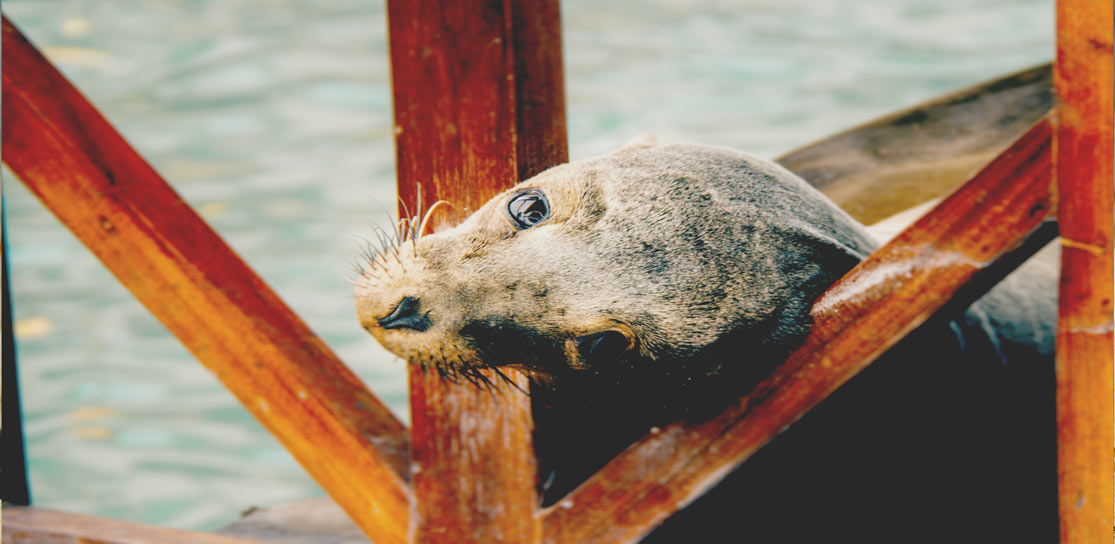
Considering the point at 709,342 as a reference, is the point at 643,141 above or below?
above

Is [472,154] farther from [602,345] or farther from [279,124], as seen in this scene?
[279,124]

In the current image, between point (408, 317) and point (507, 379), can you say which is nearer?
point (408, 317)

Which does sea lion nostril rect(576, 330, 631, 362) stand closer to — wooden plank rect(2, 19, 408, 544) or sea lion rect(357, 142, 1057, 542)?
sea lion rect(357, 142, 1057, 542)

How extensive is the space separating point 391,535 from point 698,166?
2.64ft

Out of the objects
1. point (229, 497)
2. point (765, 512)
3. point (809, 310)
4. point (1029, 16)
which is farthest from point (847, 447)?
point (1029, 16)

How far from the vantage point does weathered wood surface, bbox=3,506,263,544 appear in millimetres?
2182

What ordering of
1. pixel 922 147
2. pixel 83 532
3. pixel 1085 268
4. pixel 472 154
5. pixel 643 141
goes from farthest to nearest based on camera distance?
pixel 922 147
pixel 83 532
pixel 643 141
pixel 472 154
pixel 1085 268

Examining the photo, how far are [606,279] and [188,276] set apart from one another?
2.70 ft

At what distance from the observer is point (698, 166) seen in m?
1.79

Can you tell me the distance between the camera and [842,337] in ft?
5.58

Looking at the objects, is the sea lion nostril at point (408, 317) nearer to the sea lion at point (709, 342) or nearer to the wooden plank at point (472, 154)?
the sea lion at point (709, 342)

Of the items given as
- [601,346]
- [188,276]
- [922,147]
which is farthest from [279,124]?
[601,346]

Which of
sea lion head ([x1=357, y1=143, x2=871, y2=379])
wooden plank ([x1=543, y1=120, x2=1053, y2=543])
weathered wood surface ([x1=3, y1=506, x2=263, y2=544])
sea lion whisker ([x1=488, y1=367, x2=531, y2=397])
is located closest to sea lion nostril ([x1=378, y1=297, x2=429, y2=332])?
sea lion head ([x1=357, y1=143, x2=871, y2=379])

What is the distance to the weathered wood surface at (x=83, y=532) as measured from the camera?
2182 mm
